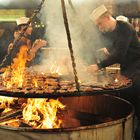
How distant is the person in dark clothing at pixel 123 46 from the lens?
5.92 meters

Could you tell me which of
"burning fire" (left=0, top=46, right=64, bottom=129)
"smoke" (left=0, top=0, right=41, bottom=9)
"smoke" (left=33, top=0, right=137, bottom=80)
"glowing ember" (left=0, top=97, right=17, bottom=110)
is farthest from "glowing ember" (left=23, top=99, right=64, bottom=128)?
"smoke" (left=0, top=0, right=41, bottom=9)

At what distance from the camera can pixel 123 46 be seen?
5.91 meters

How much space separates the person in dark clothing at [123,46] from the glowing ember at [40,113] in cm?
154

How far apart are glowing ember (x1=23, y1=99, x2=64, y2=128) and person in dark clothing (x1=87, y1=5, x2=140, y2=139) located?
1.54 metres

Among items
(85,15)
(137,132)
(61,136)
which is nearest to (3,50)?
(85,15)

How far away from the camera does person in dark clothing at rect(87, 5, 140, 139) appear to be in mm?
5922

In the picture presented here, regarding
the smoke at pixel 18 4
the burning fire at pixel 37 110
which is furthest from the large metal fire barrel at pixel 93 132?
the smoke at pixel 18 4

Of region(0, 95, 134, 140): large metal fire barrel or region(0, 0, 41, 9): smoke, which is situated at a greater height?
region(0, 0, 41, 9): smoke

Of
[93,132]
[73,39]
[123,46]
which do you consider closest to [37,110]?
[93,132]

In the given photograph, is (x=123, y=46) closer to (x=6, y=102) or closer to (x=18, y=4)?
(x=6, y=102)

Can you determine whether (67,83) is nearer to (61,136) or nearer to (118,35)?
(61,136)

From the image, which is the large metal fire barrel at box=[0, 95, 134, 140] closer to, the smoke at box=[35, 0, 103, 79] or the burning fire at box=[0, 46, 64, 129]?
the burning fire at box=[0, 46, 64, 129]

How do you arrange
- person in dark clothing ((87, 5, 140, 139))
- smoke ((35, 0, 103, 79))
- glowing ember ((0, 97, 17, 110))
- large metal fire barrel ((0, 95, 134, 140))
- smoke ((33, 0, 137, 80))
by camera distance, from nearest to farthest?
large metal fire barrel ((0, 95, 134, 140)) < glowing ember ((0, 97, 17, 110)) < person in dark clothing ((87, 5, 140, 139)) < smoke ((35, 0, 103, 79)) < smoke ((33, 0, 137, 80))

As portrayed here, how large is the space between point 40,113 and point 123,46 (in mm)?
2397
